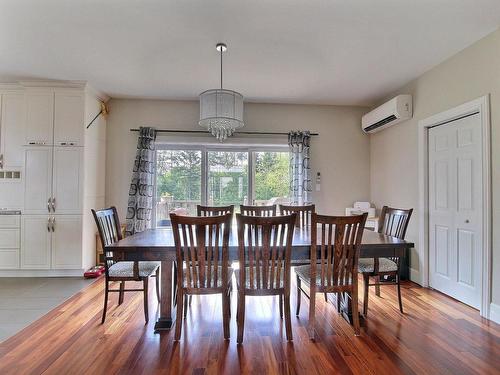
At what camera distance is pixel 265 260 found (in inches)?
84.0

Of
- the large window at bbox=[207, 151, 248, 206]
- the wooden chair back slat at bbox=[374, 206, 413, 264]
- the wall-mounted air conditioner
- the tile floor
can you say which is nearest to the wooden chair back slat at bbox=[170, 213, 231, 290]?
the wooden chair back slat at bbox=[374, 206, 413, 264]

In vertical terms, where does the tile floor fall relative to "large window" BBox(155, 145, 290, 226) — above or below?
below

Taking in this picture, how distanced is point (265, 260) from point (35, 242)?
11.2ft

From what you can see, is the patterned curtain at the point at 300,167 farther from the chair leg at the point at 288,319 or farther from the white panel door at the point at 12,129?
the white panel door at the point at 12,129

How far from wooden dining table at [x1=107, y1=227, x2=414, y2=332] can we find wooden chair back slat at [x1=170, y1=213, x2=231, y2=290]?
0.12 meters

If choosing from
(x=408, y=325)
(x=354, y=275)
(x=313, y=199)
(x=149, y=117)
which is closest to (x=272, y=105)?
(x=313, y=199)

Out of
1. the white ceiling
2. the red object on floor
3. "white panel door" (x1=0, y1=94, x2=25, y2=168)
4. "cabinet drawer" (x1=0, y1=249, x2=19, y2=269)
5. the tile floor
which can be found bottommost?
the tile floor

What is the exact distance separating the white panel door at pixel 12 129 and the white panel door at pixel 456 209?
537 centimetres

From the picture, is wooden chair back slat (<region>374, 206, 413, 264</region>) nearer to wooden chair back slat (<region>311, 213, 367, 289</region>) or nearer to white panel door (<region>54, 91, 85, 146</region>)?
wooden chair back slat (<region>311, 213, 367, 289</region>)

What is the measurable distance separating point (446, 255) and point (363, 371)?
209 cm

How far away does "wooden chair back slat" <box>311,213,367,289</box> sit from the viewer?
214cm

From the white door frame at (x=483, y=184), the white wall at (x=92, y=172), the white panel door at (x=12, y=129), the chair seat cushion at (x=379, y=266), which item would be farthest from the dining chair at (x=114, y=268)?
the white door frame at (x=483, y=184)

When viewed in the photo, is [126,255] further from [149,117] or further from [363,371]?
[149,117]

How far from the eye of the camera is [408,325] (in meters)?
2.46
